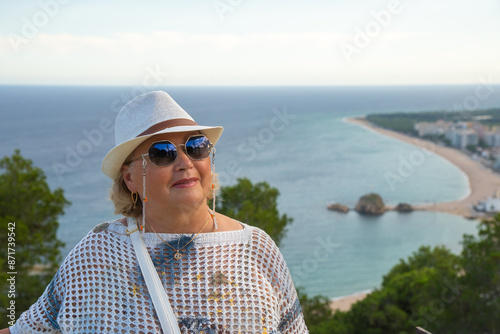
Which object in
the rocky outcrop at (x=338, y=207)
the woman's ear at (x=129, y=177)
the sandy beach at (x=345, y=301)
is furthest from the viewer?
the rocky outcrop at (x=338, y=207)

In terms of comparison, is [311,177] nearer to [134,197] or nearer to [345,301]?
[345,301]

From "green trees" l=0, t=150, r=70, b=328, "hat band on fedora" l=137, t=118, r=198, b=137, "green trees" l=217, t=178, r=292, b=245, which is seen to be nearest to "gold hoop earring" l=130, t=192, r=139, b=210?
"hat band on fedora" l=137, t=118, r=198, b=137

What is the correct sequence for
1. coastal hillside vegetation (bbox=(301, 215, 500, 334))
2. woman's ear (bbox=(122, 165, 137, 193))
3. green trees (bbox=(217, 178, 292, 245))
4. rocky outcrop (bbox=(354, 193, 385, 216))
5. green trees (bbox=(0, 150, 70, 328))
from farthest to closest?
rocky outcrop (bbox=(354, 193, 385, 216)), green trees (bbox=(217, 178, 292, 245)), coastal hillside vegetation (bbox=(301, 215, 500, 334)), green trees (bbox=(0, 150, 70, 328)), woman's ear (bbox=(122, 165, 137, 193))

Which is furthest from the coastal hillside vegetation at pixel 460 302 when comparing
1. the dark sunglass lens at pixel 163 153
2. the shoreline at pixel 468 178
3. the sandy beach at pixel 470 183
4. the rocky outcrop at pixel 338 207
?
the shoreline at pixel 468 178

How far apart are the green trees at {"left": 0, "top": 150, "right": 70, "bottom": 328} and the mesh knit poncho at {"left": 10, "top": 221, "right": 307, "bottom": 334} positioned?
29.0 feet

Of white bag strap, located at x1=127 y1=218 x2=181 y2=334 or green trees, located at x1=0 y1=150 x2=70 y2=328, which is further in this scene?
green trees, located at x1=0 y1=150 x2=70 y2=328

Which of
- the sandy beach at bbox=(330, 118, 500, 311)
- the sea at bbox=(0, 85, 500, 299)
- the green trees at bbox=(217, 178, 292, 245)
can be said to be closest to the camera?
the green trees at bbox=(217, 178, 292, 245)

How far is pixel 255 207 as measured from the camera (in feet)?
42.8

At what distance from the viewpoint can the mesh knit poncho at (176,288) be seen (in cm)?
149

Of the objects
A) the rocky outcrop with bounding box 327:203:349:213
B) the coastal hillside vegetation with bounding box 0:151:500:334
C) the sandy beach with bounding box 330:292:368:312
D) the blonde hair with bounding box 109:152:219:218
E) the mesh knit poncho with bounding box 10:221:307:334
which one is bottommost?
the sandy beach with bounding box 330:292:368:312

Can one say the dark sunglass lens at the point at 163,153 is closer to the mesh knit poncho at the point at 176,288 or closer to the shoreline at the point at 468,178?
the mesh knit poncho at the point at 176,288

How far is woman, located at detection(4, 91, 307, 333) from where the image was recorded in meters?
1.50

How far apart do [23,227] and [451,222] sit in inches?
1795

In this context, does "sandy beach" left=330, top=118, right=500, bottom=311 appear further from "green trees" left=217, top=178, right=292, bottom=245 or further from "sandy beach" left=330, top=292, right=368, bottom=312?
"green trees" left=217, top=178, right=292, bottom=245
